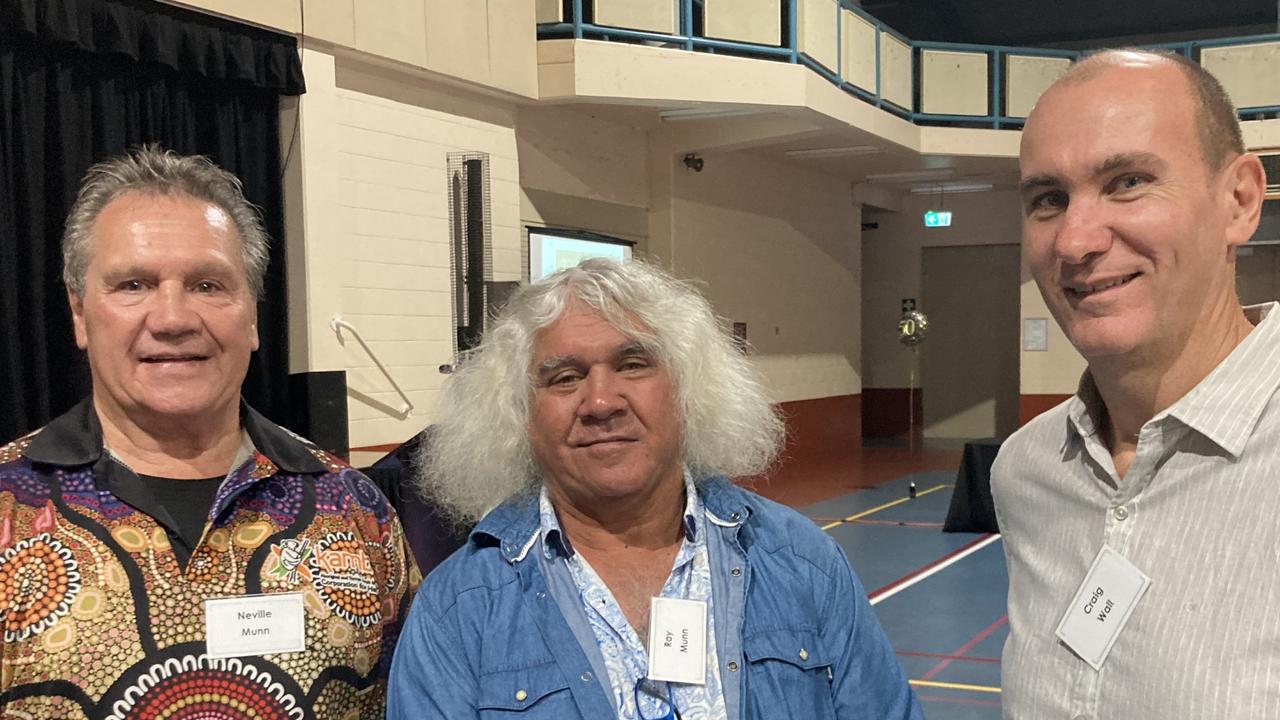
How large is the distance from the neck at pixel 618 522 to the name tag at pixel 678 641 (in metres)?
0.16

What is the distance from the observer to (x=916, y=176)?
14.4m

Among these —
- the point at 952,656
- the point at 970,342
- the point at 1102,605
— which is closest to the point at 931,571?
the point at 952,656

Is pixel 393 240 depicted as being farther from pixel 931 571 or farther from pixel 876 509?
pixel 876 509

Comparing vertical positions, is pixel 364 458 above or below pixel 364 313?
below

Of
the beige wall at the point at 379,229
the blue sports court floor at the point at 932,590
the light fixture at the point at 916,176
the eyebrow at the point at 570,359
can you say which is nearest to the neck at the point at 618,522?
the eyebrow at the point at 570,359

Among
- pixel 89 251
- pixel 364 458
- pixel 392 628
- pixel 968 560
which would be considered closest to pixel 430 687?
pixel 392 628

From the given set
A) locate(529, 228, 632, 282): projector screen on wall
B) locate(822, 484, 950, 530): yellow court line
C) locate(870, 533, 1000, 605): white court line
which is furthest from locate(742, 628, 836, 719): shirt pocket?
locate(822, 484, 950, 530): yellow court line

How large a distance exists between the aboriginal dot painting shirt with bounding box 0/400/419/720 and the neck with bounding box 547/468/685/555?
375 millimetres

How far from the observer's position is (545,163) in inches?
364

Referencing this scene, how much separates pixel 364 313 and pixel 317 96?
1.50 metres

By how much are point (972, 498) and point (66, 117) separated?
695 centimetres

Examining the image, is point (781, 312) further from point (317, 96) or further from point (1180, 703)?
point (1180, 703)

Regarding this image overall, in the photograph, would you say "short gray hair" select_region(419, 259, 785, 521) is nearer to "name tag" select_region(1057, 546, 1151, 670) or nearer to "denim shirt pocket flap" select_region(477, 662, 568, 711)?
"denim shirt pocket flap" select_region(477, 662, 568, 711)

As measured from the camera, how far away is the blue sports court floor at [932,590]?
192 inches
